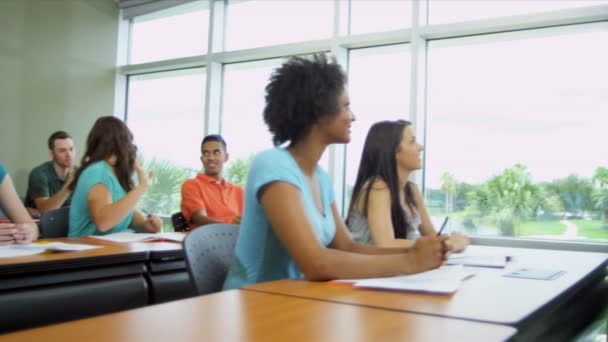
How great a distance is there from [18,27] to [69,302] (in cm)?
385

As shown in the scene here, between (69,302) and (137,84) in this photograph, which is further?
(137,84)

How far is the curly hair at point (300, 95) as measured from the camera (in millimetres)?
1640

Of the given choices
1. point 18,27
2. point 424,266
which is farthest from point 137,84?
point 424,266

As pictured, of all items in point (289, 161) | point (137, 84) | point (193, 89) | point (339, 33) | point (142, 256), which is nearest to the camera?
point (289, 161)

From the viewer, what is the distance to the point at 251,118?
4895 mm

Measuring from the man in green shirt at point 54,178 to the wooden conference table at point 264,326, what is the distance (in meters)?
3.76

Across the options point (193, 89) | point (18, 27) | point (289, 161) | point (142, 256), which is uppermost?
point (18, 27)

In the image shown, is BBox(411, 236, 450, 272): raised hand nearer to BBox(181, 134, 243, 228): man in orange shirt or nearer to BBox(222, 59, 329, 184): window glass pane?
BBox(181, 134, 243, 228): man in orange shirt

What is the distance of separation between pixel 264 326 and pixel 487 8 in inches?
134

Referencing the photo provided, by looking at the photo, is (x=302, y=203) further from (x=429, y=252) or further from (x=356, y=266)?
(x=429, y=252)

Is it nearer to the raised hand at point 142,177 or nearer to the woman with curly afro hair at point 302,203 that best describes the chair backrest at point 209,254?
the woman with curly afro hair at point 302,203

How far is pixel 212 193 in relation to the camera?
12.4ft

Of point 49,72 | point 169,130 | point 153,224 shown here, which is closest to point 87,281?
point 153,224

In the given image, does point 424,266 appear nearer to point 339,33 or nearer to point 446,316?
point 446,316
